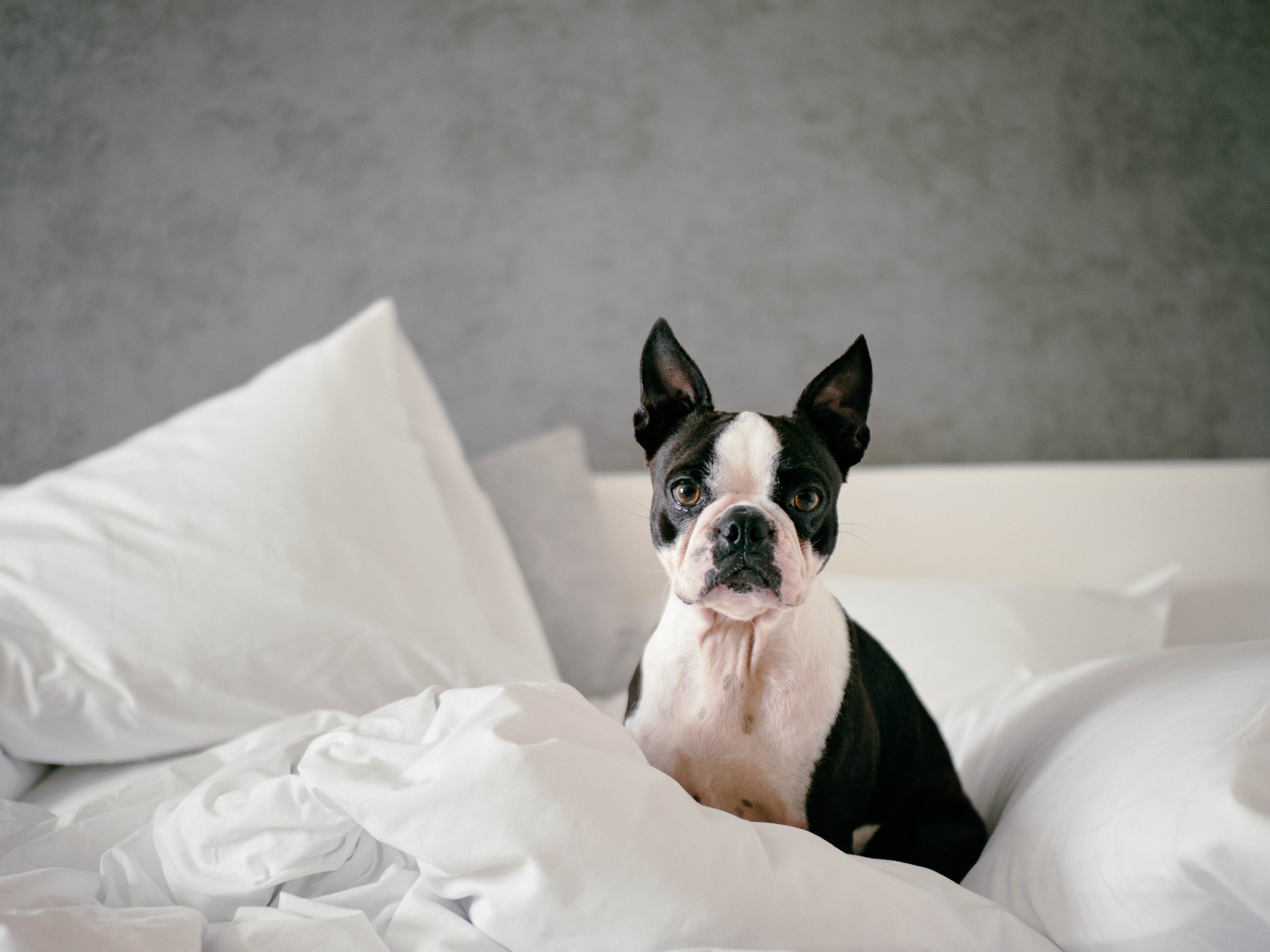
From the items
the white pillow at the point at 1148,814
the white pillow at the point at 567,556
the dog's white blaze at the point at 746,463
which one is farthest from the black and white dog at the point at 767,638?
the white pillow at the point at 567,556

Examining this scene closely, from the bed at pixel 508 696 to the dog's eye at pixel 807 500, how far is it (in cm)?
25

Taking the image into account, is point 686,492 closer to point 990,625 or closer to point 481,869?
point 481,869

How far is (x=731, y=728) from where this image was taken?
72 centimetres

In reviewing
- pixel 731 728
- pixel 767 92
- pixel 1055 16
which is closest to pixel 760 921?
pixel 731 728

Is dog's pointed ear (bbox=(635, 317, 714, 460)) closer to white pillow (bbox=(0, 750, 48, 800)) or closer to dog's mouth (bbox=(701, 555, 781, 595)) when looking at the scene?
dog's mouth (bbox=(701, 555, 781, 595))

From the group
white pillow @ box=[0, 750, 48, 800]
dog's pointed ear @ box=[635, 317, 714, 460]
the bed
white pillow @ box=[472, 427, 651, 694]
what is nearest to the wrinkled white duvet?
the bed

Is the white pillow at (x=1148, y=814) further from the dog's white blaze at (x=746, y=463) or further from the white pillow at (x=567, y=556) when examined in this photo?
the white pillow at (x=567, y=556)

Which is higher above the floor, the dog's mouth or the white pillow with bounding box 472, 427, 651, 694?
the dog's mouth

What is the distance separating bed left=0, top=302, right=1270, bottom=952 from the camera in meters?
0.54

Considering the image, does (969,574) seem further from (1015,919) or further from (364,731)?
(364,731)

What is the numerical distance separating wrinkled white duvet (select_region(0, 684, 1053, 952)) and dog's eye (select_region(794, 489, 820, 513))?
241 millimetres

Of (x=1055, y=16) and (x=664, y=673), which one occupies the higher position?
(x=1055, y=16)

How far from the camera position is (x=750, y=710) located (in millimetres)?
720

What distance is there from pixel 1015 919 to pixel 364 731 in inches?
21.3
